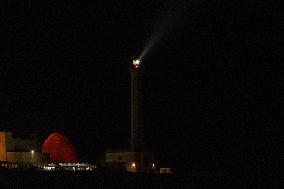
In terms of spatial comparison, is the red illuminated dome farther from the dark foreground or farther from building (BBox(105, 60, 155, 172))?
the dark foreground

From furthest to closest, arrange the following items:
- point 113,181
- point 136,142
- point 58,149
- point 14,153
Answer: point 58,149 < point 136,142 < point 14,153 < point 113,181

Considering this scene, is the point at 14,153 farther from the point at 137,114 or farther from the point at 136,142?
the point at 137,114

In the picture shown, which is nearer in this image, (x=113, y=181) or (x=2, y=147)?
(x=113, y=181)

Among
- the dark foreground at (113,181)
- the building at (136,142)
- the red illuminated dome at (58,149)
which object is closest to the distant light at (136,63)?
the building at (136,142)

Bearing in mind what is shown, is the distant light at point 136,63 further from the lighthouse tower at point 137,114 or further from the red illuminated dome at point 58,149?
the red illuminated dome at point 58,149

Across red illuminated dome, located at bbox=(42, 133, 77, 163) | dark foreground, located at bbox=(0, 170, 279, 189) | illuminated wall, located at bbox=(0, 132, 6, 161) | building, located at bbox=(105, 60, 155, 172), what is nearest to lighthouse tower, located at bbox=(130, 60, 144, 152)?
building, located at bbox=(105, 60, 155, 172)

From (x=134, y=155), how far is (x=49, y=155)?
32.9 feet

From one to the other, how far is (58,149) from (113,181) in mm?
32123

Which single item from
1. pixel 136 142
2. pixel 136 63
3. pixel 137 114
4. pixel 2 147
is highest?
pixel 136 63

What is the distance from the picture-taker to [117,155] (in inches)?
2746

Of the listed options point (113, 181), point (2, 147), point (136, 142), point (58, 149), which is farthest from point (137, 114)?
point (113, 181)

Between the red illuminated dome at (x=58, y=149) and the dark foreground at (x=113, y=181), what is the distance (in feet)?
86.6

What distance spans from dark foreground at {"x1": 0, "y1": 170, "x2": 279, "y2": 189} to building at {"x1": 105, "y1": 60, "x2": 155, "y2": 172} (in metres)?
22.4

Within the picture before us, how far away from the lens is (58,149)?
72750 millimetres
